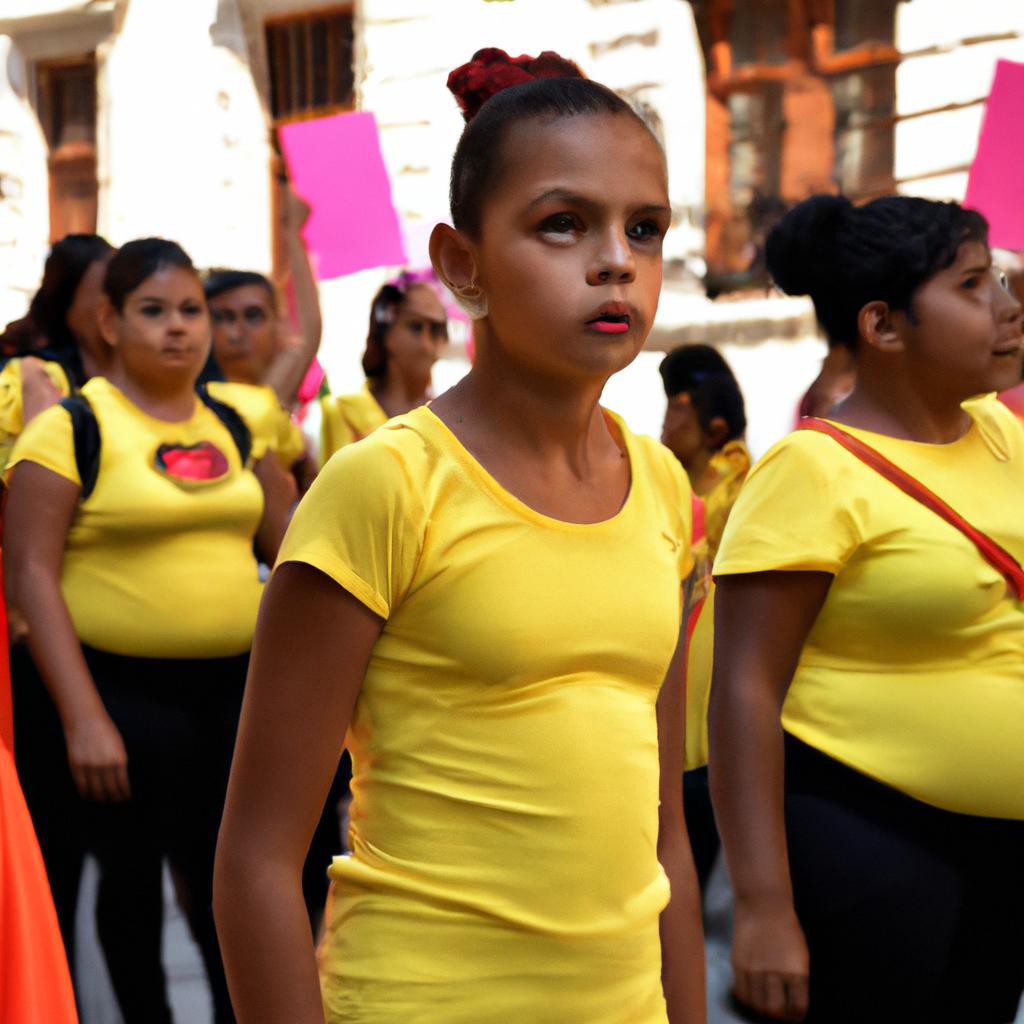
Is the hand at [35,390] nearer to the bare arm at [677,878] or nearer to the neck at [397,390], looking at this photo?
the neck at [397,390]

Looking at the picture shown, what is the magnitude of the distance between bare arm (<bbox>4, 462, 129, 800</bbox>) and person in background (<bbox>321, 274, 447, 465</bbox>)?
1880 mm

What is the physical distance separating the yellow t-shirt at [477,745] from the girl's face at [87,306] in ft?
8.91

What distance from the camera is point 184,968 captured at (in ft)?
16.1

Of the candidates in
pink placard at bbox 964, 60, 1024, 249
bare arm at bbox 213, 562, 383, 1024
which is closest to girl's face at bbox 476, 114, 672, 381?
bare arm at bbox 213, 562, 383, 1024

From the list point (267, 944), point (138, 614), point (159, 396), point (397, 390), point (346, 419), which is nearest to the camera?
point (267, 944)

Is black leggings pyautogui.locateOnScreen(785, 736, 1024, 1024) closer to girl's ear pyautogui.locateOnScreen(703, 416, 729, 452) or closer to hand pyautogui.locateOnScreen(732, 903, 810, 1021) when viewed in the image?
hand pyautogui.locateOnScreen(732, 903, 810, 1021)

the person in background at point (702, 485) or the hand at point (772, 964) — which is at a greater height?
the person in background at point (702, 485)

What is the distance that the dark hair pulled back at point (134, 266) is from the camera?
4.06m

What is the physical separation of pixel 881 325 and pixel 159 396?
71.4 inches

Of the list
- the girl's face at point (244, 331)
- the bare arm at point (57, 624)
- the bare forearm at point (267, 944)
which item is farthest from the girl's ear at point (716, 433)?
the bare forearm at point (267, 944)

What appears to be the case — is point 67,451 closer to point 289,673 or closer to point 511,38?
point 289,673

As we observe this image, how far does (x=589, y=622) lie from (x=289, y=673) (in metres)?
0.28

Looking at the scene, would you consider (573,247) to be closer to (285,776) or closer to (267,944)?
(285,776)

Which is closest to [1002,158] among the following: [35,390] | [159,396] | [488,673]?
[159,396]
